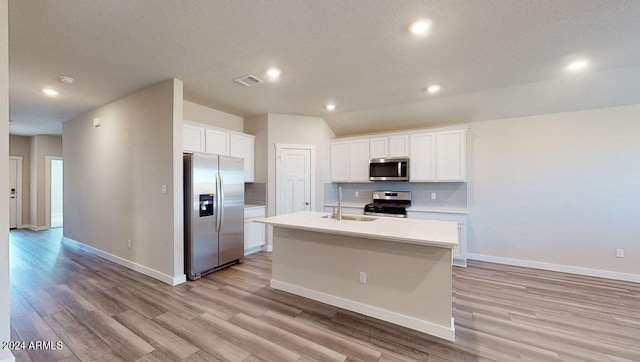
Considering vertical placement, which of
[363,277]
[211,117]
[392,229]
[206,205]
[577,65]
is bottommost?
[363,277]

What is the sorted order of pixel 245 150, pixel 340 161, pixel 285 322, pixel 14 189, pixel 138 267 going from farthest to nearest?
pixel 14 189 → pixel 340 161 → pixel 245 150 → pixel 138 267 → pixel 285 322

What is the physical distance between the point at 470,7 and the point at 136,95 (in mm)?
4352

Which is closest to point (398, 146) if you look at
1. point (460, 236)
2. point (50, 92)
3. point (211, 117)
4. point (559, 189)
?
point (460, 236)

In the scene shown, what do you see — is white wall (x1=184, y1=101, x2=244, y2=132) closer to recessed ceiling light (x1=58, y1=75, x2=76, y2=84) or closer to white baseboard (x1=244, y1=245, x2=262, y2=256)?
recessed ceiling light (x1=58, y1=75, x2=76, y2=84)

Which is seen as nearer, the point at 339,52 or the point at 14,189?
the point at 339,52

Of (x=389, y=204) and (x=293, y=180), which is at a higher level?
(x=293, y=180)

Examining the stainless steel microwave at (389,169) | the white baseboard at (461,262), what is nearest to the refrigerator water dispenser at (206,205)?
the stainless steel microwave at (389,169)

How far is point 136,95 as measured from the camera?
3969 mm

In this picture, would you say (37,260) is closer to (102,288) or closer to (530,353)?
(102,288)

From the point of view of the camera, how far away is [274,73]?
3301 mm

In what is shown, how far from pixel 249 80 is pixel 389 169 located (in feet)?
9.51

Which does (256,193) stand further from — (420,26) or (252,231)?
(420,26)

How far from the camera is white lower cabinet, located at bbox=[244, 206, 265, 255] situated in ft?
15.6

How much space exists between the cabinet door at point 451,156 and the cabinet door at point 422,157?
0.32ft
